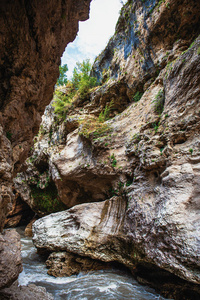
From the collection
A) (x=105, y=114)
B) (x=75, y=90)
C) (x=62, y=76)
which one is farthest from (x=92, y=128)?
(x=62, y=76)

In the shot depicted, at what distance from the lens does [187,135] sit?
4.98m

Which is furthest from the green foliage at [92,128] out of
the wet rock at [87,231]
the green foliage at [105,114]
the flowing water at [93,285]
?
the flowing water at [93,285]

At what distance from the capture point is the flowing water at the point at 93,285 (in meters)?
4.53

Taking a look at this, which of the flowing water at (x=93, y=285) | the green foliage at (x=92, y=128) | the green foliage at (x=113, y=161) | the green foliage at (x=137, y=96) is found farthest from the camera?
the green foliage at (x=137, y=96)

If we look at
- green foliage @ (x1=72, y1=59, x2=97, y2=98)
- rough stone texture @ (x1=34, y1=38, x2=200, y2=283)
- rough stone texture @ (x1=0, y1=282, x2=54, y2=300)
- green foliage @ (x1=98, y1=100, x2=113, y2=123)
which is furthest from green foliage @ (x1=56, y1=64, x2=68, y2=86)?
rough stone texture @ (x1=0, y1=282, x2=54, y2=300)

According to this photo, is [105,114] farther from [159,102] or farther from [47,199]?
[47,199]

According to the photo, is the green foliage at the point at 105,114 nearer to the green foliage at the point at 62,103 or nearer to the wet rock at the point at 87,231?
the green foliage at the point at 62,103

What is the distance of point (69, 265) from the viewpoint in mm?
6227

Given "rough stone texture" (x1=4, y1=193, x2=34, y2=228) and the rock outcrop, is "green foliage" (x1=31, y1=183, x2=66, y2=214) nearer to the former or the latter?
the rock outcrop

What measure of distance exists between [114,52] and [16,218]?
63.1 feet

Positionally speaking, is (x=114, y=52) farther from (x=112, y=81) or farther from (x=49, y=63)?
(x=49, y=63)

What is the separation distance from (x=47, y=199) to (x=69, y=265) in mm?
7472

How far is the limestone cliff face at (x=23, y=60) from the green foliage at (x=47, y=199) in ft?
24.3

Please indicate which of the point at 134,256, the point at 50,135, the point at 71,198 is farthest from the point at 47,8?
A: the point at 50,135
